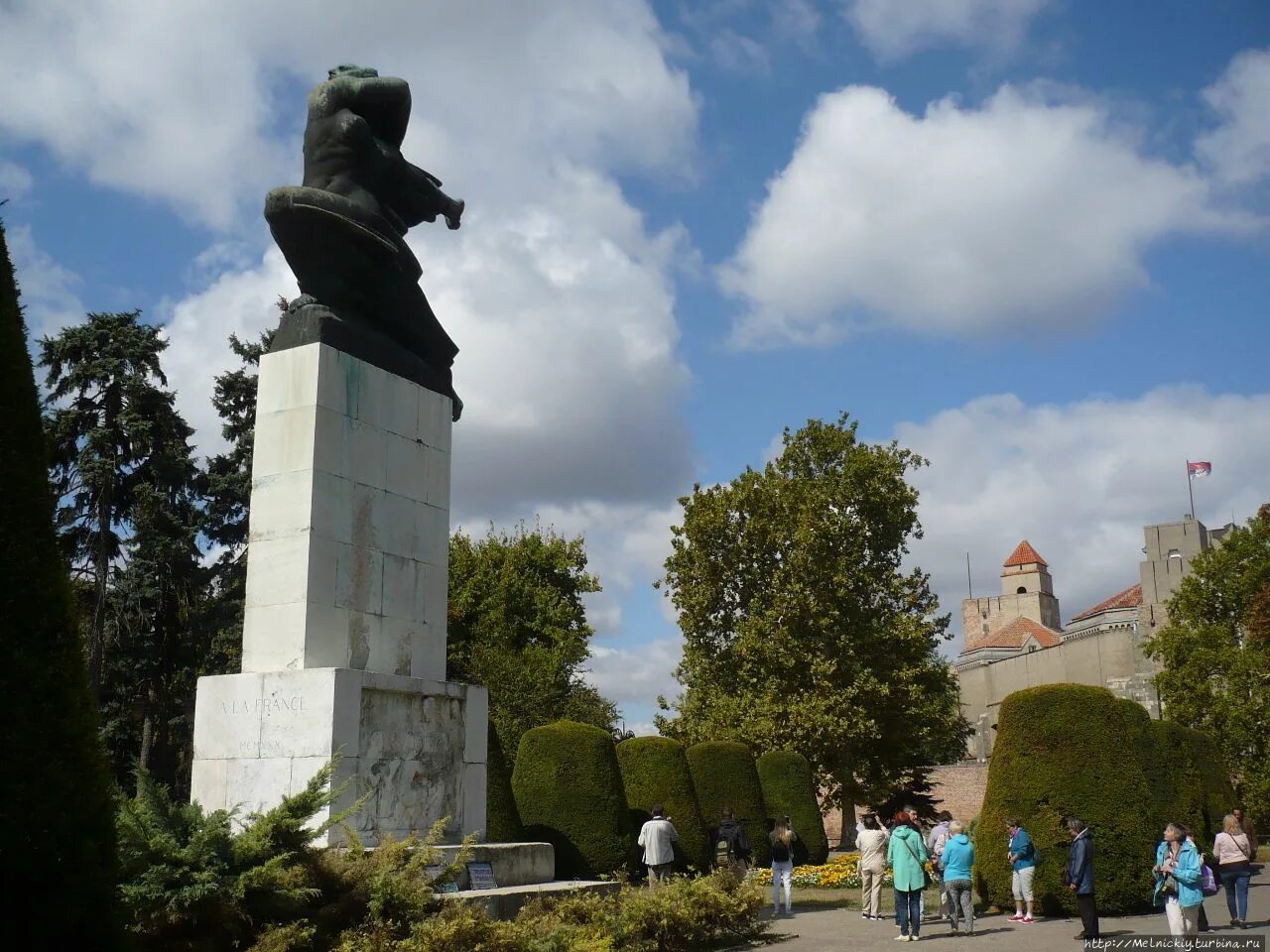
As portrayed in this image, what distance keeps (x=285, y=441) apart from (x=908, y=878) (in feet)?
28.3

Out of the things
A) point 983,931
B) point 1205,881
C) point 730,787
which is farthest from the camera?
point 730,787

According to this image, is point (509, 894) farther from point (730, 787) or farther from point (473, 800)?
point (730, 787)

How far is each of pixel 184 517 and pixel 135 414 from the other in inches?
150

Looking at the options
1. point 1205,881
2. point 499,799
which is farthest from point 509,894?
point 1205,881

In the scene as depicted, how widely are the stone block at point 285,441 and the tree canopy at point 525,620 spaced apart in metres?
26.6

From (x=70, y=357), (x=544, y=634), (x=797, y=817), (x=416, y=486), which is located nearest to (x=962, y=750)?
(x=544, y=634)

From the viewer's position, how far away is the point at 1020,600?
102688mm

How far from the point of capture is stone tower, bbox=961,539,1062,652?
102 metres

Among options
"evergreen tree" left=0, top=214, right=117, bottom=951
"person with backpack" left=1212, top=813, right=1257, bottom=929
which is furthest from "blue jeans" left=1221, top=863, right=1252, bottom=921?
"evergreen tree" left=0, top=214, right=117, bottom=951

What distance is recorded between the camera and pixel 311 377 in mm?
10312

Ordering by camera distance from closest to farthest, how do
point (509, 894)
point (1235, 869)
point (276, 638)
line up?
point (276, 638)
point (509, 894)
point (1235, 869)

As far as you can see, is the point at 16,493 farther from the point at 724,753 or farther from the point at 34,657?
the point at 724,753

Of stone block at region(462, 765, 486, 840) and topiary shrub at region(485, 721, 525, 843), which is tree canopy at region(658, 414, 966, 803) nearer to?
topiary shrub at region(485, 721, 525, 843)

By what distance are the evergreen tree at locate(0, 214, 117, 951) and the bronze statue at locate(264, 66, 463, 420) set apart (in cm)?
520
